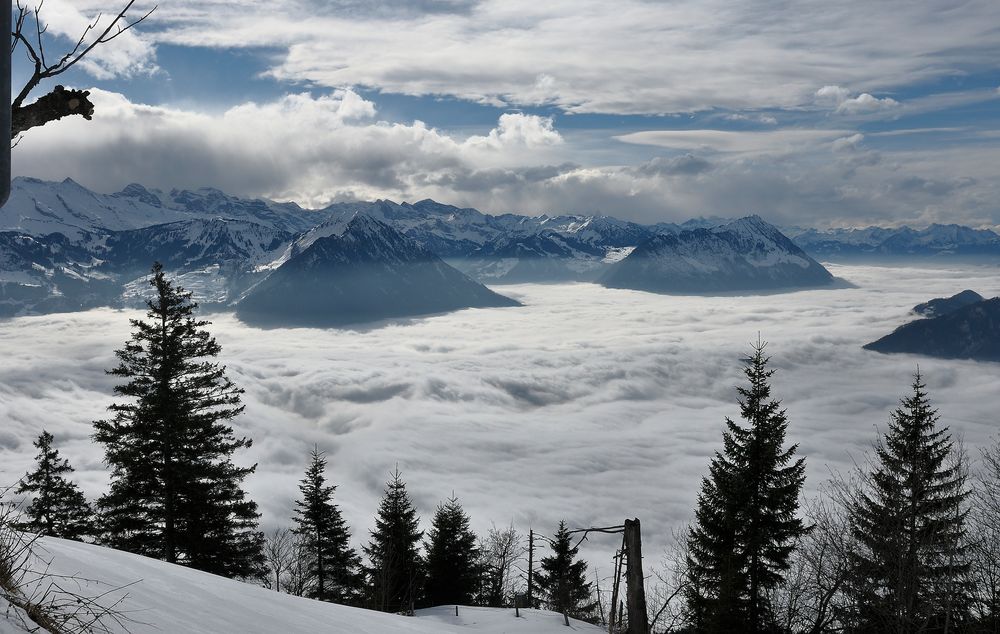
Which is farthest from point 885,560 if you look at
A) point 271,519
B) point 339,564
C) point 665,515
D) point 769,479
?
point 665,515

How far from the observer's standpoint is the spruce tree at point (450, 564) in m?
37.8

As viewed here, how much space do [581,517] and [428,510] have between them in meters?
37.1

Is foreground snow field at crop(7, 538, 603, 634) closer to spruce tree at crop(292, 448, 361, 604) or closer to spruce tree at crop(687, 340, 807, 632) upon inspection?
spruce tree at crop(687, 340, 807, 632)

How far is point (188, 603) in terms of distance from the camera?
5.23 metres

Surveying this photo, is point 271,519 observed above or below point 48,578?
below

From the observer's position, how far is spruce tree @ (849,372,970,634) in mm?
12008

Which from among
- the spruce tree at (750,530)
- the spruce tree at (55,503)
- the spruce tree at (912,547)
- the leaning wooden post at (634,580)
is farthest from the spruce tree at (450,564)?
the leaning wooden post at (634,580)

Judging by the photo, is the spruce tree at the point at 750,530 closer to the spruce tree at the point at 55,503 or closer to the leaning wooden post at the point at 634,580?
the leaning wooden post at the point at 634,580

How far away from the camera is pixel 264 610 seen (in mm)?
6051

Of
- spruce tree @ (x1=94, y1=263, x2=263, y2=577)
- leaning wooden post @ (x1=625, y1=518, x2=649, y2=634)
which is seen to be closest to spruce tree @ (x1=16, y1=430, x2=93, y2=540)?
spruce tree @ (x1=94, y1=263, x2=263, y2=577)

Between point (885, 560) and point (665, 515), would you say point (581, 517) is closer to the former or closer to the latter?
point (665, 515)

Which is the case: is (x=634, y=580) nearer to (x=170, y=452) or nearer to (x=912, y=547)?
(x=912, y=547)

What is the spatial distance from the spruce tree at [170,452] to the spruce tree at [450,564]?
718 inches

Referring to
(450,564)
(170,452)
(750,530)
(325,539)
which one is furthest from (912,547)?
(325,539)
